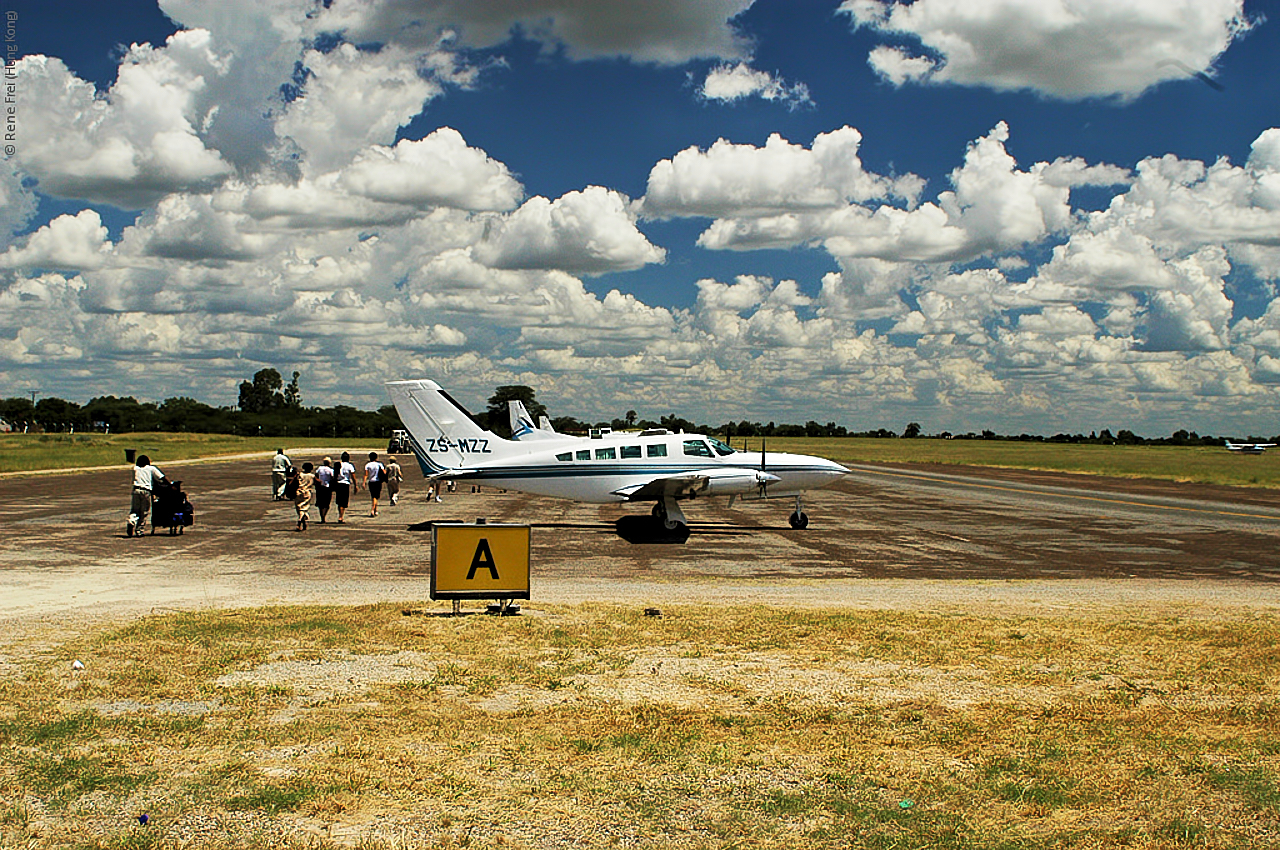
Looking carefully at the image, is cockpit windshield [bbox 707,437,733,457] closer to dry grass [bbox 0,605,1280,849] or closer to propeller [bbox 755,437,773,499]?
propeller [bbox 755,437,773,499]

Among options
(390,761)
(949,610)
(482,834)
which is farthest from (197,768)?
(949,610)

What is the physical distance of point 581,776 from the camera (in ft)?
21.5

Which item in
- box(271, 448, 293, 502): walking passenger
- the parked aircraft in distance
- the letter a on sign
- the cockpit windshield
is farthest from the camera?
the parked aircraft in distance

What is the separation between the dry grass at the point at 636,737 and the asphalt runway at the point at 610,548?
14.4ft

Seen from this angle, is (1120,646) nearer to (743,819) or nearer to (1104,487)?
(743,819)

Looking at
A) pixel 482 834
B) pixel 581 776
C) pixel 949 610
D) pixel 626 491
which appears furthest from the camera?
pixel 626 491

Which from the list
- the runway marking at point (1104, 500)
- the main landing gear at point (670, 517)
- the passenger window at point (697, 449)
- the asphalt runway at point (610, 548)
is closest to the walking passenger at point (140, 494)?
the asphalt runway at point (610, 548)

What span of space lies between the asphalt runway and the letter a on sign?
2.35m

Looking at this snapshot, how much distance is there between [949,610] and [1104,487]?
4664 cm

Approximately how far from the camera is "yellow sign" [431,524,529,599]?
12141 mm

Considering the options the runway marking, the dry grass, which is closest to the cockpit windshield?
the dry grass

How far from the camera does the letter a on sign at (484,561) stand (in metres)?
12.3

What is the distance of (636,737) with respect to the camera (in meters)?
7.41

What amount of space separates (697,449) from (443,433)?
23.0ft
